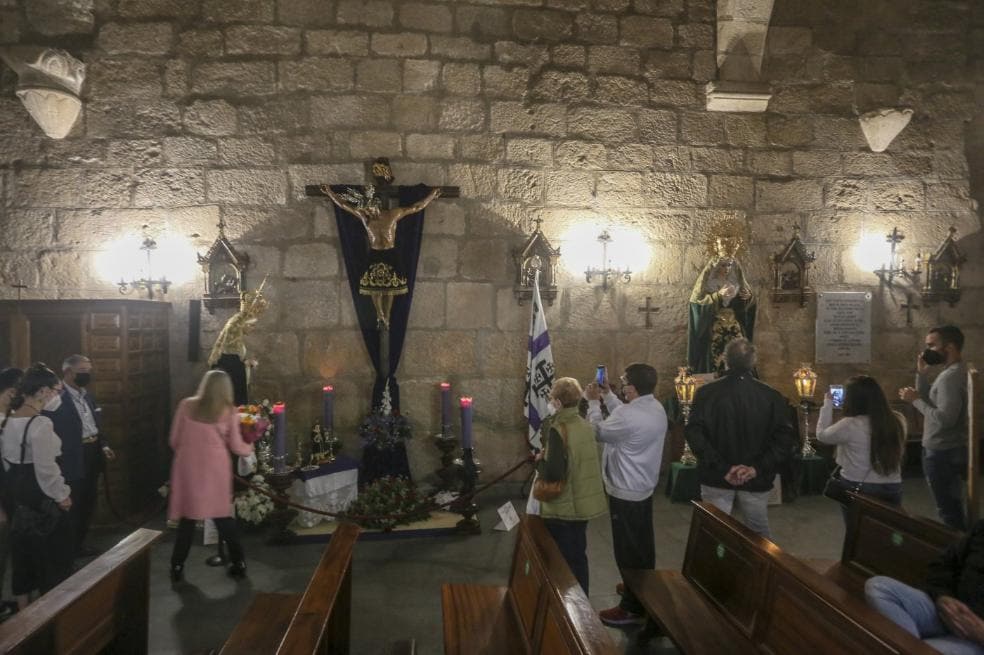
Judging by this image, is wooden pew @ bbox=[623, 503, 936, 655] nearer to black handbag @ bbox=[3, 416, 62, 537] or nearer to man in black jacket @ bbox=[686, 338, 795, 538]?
man in black jacket @ bbox=[686, 338, 795, 538]

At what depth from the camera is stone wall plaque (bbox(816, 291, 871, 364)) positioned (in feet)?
20.1

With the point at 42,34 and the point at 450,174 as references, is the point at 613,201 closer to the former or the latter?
the point at 450,174

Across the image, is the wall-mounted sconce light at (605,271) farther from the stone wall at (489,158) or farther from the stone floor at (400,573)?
the stone floor at (400,573)

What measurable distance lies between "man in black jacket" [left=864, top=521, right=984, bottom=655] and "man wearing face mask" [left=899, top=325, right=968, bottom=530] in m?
2.19

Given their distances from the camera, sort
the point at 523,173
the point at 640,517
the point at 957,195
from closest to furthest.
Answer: the point at 640,517 < the point at 523,173 < the point at 957,195

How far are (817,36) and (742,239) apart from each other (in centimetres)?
221

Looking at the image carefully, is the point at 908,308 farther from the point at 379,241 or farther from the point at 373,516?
the point at 373,516

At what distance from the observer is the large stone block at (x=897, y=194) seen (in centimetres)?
623

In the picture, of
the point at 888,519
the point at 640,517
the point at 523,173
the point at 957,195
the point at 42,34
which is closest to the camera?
the point at 888,519

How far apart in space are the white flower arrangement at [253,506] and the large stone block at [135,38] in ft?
13.1

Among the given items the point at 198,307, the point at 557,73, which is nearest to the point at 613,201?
the point at 557,73

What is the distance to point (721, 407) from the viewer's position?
3.32 metres

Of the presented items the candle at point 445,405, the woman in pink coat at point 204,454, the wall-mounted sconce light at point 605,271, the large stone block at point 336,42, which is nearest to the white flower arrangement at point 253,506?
the woman in pink coat at point 204,454

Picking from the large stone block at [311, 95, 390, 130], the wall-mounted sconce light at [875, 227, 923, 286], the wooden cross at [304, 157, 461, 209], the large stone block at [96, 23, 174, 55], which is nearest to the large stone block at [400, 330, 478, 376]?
the wooden cross at [304, 157, 461, 209]
